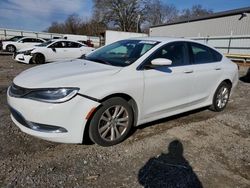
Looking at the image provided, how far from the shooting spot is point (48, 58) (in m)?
13.0

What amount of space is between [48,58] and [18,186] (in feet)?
36.3

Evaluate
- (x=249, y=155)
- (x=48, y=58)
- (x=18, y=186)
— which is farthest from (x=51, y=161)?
(x=48, y=58)

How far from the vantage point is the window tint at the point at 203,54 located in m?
4.72

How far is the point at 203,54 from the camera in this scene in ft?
16.3

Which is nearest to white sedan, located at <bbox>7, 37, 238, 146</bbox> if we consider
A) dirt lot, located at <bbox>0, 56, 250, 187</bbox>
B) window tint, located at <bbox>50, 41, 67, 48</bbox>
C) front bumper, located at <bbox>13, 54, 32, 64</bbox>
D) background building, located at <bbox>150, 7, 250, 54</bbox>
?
dirt lot, located at <bbox>0, 56, 250, 187</bbox>

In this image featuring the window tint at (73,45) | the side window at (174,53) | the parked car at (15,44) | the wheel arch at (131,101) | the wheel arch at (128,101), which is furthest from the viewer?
the parked car at (15,44)

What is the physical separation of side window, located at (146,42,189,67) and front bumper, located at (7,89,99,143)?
4.96 feet

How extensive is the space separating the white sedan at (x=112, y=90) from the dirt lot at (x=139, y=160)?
0.91 feet

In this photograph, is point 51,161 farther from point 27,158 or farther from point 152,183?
point 152,183

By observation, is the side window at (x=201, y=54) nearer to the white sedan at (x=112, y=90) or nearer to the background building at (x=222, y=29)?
the white sedan at (x=112, y=90)

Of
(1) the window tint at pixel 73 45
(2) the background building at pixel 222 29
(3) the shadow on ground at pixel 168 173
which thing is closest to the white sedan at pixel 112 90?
(3) the shadow on ground at pixel 168 173

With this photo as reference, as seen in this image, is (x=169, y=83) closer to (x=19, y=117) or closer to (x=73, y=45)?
(x=19, y=117)

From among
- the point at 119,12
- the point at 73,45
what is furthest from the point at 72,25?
the point at 73,45

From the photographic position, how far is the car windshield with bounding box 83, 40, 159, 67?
395 cm
